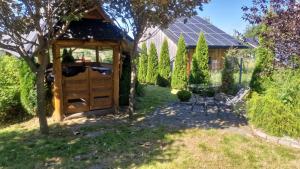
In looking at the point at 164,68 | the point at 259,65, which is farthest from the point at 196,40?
the point at 259,65

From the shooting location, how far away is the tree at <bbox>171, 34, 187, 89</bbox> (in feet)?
56.3

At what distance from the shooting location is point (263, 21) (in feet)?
28.8

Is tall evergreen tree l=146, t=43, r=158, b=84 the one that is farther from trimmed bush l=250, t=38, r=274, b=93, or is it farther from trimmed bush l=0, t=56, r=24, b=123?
trimmed bush l=0, t=56, r=24, b=123

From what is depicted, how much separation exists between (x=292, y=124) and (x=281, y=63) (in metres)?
2.44

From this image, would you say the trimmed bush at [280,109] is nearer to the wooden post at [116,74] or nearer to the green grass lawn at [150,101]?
the green grass lawn at [150,101]

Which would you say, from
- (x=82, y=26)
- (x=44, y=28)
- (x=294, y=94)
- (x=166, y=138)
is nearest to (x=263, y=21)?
(x=294, y=94)

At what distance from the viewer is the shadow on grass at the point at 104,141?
6168mm

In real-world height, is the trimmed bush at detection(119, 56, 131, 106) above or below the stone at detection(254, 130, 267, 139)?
above

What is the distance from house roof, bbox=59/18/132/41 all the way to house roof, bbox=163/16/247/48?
11555 mm

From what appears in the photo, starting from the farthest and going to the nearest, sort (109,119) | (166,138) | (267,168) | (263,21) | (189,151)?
(109,119) → (263,21) → (166,138) → (189,151) → (267,168)

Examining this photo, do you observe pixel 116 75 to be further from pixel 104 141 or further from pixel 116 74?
pixel 104 141

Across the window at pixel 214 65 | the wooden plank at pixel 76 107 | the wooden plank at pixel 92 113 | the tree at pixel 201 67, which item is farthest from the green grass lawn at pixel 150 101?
the window at pixel 214 65

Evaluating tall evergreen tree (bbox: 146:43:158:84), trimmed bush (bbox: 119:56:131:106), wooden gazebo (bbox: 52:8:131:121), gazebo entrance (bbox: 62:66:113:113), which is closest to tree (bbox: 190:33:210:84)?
tall evergreen tree (bbox: 146:43:158:84)

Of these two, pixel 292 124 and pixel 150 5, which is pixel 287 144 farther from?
pixel 150 5
